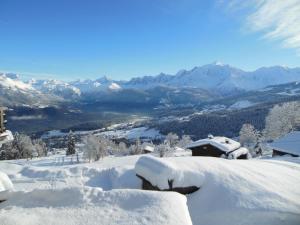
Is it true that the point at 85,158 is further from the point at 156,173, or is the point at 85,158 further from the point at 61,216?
the point at 61,216

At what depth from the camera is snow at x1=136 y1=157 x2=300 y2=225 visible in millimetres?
22172

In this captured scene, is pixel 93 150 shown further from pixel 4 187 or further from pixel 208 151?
pixel 4 187

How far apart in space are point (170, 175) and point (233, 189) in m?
4.28

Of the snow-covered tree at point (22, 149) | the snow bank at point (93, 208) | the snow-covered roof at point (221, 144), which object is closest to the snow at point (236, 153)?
the snow-covered roof at point (221, 144)

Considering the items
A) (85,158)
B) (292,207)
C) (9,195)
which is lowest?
(85,158)

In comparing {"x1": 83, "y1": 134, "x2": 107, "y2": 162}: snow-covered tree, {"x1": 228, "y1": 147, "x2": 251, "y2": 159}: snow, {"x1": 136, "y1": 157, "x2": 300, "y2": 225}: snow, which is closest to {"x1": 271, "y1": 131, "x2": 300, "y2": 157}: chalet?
{"x1": 228, "y1": 147, "x2": 251, "y2": 159}: snow

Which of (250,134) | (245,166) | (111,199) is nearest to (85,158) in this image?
(250,134)

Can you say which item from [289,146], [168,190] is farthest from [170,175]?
[289,146]

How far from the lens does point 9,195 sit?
14.7 m

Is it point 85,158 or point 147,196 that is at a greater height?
point 147,196

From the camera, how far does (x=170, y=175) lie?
26.0m

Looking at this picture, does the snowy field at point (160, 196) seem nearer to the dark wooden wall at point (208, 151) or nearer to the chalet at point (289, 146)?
the chalet at point (289, 146)

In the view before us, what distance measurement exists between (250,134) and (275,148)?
52715 millimetres

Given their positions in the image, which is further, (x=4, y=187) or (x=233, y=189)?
(x=233, y=189)
